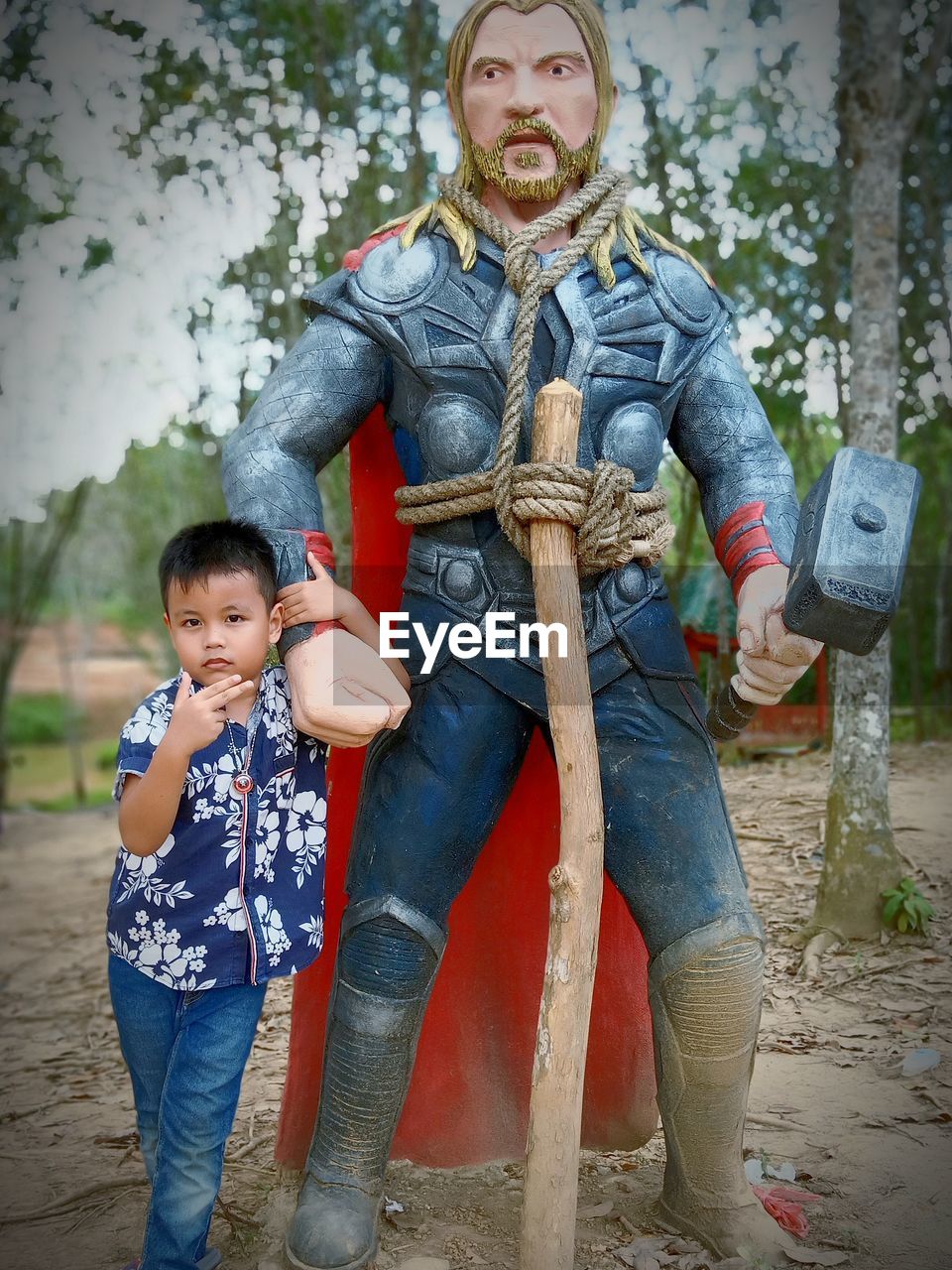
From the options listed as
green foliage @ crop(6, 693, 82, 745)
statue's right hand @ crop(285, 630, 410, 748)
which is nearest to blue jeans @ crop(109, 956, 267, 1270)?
statue's right hand @ crop(285, 630, 410, 748)

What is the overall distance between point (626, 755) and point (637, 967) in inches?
21.6

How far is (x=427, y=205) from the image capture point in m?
1.93

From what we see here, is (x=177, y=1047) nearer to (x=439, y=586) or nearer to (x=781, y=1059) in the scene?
(x=439, y=586)

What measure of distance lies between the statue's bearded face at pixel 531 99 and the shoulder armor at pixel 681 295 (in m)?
0.22

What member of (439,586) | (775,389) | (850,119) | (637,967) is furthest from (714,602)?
(439,586)

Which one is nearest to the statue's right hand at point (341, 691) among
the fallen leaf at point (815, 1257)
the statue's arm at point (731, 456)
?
the statue's arm at point (731, 456)

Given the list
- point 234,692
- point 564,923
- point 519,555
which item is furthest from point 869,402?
point 234,692

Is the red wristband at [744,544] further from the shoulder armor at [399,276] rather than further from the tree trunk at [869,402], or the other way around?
the tree trunk at [869,402]

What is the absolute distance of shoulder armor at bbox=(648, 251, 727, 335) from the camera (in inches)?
72.4

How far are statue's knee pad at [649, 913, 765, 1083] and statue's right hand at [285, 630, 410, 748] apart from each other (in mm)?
561

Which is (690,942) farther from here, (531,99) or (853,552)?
(531,99)

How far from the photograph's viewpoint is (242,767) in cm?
167

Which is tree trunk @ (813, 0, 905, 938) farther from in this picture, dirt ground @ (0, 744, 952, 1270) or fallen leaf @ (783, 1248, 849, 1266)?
fallen leaf @ (783, 1248, 849, 1266)

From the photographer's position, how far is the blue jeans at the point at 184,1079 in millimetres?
1596
